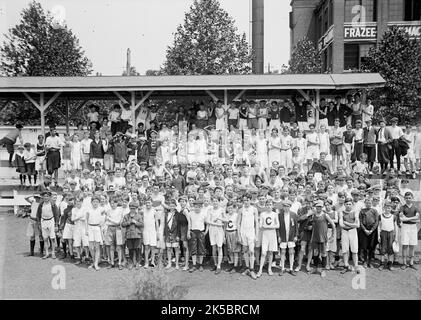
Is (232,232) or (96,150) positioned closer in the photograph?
(232,232)

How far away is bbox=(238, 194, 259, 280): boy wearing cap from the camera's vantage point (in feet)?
37.4

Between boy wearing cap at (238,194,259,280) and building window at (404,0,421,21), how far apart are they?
2929 centimetres

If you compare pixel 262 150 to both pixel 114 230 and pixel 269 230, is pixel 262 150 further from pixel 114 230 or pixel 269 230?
pixel 114 230

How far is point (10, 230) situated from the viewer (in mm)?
15086

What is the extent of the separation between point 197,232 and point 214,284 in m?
1.42

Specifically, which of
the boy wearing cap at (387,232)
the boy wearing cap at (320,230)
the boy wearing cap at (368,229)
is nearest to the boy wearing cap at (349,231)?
the boy wearing cap at (368,229)

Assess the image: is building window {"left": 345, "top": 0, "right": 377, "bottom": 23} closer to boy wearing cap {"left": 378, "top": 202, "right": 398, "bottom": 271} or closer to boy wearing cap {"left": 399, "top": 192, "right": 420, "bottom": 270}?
boy wearing cap {"left": 399, "top": 192, "right": 420, "bottom": 270}

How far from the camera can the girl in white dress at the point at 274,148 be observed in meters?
16.3

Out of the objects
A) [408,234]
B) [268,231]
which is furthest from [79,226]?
[408,234]

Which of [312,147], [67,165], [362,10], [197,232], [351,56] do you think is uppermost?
[362,10]

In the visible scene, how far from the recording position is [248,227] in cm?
1139

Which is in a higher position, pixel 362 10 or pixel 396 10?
pixel 362 10

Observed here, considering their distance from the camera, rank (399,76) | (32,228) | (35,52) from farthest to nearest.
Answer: (35,52)
(399,76)
(32,228)

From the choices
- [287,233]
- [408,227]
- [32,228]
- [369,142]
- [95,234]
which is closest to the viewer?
[287,233]
